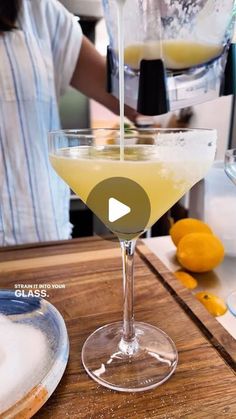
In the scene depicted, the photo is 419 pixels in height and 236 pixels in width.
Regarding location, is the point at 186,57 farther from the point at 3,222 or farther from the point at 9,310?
the point at 3,222

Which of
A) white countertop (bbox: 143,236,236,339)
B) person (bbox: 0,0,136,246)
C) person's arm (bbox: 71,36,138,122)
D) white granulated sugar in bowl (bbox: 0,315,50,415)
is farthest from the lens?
person's arm (bbox: 71,36,138,122)

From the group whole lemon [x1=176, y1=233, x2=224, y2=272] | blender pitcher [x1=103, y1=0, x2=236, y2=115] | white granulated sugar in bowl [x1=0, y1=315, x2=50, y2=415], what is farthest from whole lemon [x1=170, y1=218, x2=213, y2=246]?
white granulated sugar in bowl [x1=0, y1=315, x2=50, y2=415]

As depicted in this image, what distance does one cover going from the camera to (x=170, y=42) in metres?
0.48

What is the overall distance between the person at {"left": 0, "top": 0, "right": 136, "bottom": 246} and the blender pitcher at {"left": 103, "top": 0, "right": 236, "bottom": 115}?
27 cm

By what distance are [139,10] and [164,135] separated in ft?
0.76

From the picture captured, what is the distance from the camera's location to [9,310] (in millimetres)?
407

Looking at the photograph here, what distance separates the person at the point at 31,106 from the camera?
74 centimetres

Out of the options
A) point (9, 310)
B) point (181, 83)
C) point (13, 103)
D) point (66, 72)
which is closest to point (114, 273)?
point (9, 310)

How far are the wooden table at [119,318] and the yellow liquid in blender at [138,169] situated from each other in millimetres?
146

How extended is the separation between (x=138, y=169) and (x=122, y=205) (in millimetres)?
50

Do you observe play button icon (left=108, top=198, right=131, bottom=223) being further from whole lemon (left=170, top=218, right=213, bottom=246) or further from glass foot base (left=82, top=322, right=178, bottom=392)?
whole lemon (left=170, top=218, right=213, bottom=246)

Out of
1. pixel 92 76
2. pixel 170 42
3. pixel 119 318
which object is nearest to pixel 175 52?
pixel 170 42

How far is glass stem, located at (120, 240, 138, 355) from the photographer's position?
0.39 meters

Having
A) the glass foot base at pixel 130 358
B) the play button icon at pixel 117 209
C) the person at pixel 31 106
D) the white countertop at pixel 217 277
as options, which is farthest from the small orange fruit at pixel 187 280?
the person at pixel 31 106
